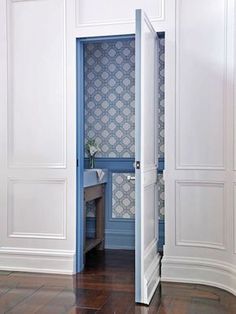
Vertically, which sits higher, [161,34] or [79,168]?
[161,34]

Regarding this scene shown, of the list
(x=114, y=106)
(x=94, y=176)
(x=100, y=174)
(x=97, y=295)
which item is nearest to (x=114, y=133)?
(x=114, y=106)

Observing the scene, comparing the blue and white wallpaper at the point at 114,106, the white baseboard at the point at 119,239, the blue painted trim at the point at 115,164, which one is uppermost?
the blue and white wallpaper at the point at 114,106

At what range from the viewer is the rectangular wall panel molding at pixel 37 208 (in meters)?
3.86

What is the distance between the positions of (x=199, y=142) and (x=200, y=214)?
0.62 m

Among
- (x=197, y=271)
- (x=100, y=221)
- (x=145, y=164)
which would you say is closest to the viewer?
(x=145, y=164)

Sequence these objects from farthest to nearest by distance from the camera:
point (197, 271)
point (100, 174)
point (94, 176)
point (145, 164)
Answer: point (100, 174), point (94, 176), point (197, 271), point (145, 164)

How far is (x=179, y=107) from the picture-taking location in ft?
11.8

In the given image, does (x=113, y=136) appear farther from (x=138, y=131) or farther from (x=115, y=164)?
(x=138, y=131)

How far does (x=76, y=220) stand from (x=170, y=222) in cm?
87

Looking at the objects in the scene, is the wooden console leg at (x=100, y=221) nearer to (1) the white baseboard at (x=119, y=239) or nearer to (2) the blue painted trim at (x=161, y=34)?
(1) the white baseboard at (x=119, y=239)

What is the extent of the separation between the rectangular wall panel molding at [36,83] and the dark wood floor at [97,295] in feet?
3.41

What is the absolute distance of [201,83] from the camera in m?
3.55

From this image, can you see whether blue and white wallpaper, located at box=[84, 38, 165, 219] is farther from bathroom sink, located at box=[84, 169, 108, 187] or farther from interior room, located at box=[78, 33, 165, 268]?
bathroom sink, located at box=[84, 169, 108, 187]

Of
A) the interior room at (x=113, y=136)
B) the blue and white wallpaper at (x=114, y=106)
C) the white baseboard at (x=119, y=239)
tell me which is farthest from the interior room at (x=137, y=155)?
the blue and white wallpaper at (x=114, y=106)
